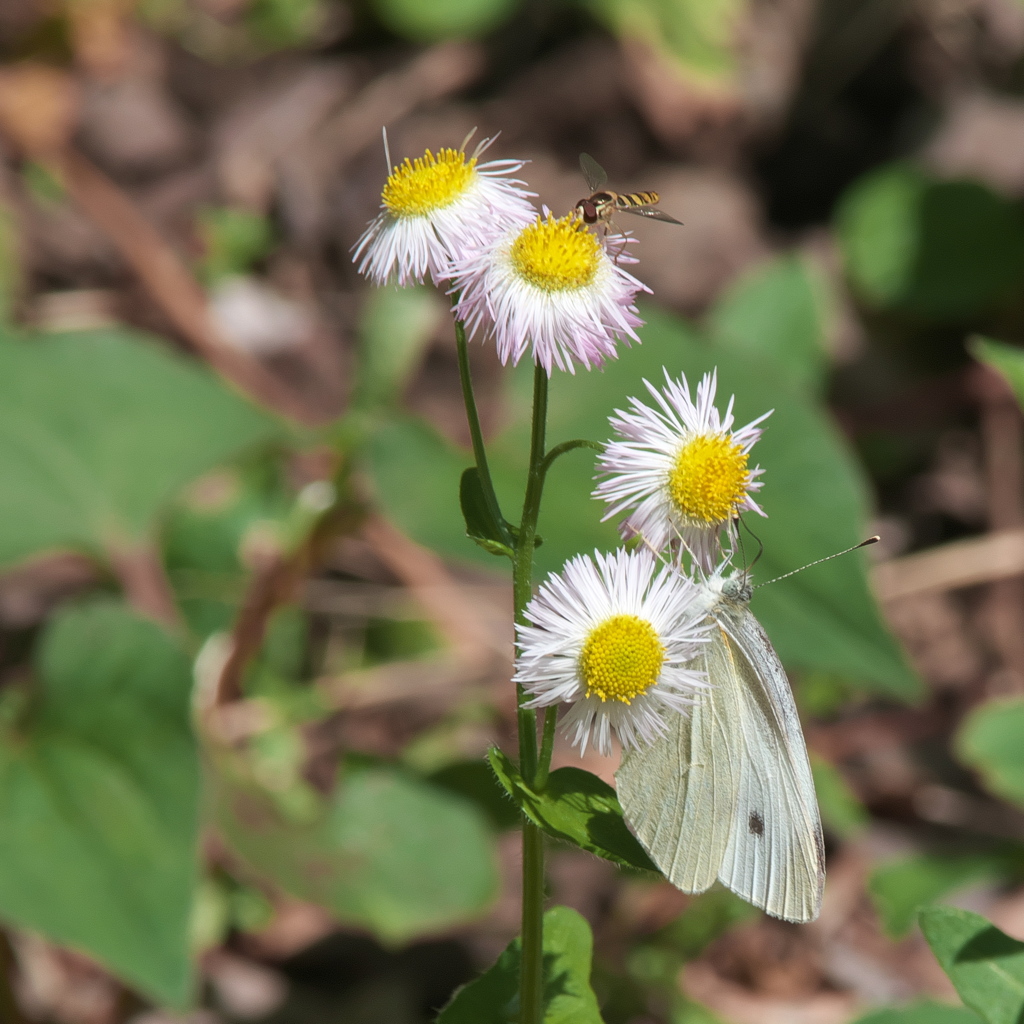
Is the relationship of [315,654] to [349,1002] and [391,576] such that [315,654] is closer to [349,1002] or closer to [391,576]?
[391,576]

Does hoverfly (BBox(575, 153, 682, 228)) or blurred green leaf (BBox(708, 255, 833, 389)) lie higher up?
blurred green leaf (BBox(708, 255, 833, 389))

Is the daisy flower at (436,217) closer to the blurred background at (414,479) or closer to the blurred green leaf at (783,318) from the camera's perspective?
the blurred background at (414,479)

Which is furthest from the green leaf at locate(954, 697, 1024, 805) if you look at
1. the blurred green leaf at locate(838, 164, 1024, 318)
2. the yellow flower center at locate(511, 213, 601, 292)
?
the yellow flower center at locate(511, 213, 601, 292)

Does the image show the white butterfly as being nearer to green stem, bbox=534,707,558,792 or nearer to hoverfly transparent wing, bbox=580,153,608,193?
green stem, bbox=534,707,558,792

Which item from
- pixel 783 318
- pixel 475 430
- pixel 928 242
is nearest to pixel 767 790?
pixel 475 430

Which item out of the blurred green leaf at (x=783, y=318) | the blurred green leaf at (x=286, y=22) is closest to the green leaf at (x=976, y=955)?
the blurred green leaf at (x=783, y=318)

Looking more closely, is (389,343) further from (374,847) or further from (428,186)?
(428,186)
